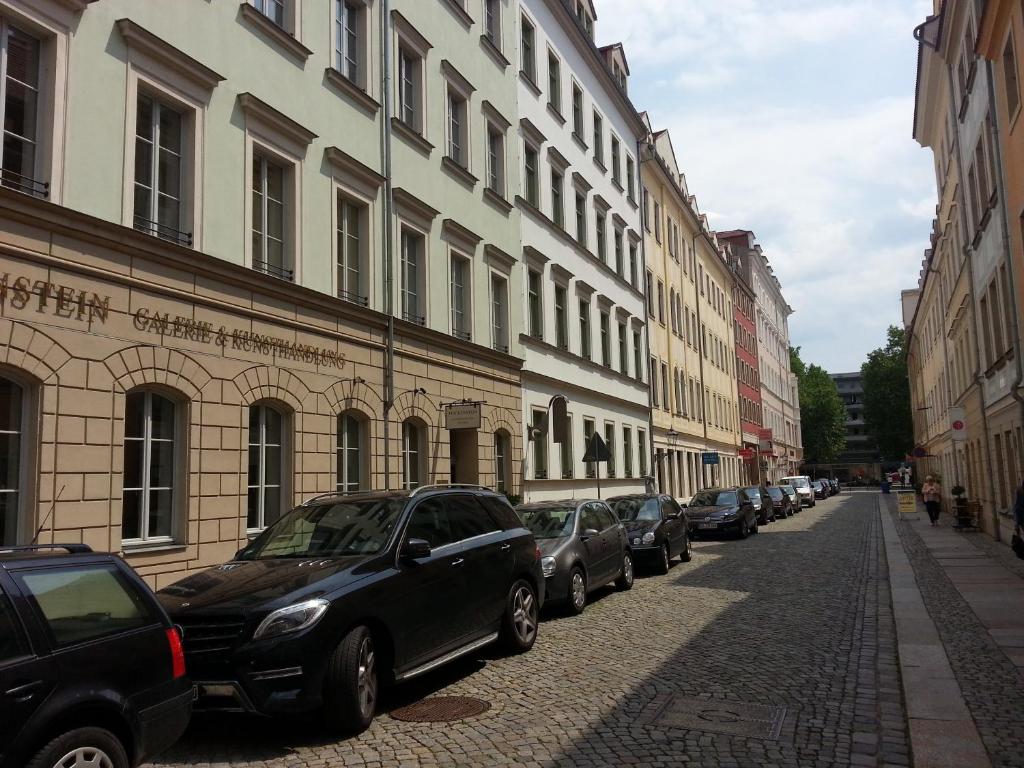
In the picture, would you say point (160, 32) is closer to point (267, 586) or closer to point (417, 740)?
point (267, 586)

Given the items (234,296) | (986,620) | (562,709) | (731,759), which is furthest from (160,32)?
(986,620)

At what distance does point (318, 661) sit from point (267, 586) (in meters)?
0.74

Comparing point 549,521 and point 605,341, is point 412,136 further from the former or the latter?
point 605,341

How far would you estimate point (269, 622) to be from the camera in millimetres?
5805

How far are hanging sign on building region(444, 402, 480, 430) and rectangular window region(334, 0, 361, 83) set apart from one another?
6.24m

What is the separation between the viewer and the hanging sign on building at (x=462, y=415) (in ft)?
55.7

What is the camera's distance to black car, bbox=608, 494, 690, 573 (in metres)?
16.0

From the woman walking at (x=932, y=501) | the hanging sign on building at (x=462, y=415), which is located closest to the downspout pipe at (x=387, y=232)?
the hanging sign on building at (x=462, y=415)

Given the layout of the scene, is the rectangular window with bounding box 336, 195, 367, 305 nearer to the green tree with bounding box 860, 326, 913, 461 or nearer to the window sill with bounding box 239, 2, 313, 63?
the window sill with bounding box 239, 2, 313, 63

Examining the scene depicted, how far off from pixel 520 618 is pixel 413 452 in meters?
8.13

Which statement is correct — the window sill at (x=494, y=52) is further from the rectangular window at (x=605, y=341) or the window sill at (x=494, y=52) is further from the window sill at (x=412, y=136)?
the rectangular window at (x=605, y=341)

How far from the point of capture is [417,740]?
6027 millimetres

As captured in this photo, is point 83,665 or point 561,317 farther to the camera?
point 561,317

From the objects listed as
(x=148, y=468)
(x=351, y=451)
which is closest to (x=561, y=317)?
(x=351, y=451)
